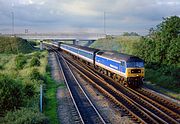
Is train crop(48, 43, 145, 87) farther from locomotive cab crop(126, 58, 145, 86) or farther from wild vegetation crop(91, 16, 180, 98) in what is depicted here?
wild vegetation crop(91, 16, 180, 98)

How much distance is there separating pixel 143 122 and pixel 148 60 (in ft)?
72.6

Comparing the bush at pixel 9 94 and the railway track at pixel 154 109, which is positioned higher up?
the bush at pixel 9 94

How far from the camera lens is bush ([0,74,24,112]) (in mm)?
18875

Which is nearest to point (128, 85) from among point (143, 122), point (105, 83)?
point (105, 83)

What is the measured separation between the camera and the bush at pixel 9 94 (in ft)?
61.9

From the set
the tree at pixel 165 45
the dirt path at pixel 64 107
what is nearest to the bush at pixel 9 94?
the dirt path at pixel 64 107

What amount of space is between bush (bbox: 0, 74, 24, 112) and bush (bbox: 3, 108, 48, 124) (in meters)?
1.79

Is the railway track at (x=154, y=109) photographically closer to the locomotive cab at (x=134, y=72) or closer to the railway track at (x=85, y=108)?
the locomotive cab at (x=134, y=72)

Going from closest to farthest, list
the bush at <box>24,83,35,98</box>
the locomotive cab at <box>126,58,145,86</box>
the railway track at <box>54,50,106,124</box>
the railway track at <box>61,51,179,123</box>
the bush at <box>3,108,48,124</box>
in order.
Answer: the bush at <box>3,108,48,124</box>
the railway track at <box>61,51,179,123</box>
the railway track at <box>54,50,106,124</box>
the bush at <box>24,83,35,98</box>
the locomotive cab at <box>126,58,145,86</box>

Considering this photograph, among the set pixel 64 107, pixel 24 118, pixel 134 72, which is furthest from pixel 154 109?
pixel 24 118

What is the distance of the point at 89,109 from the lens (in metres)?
21.4

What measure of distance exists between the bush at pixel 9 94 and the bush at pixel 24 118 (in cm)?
179

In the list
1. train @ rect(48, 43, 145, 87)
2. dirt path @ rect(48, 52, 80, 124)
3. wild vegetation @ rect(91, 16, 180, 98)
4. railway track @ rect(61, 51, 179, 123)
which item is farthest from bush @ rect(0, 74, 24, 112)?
wild vegetation @ rect(91, 16, 180, 98)

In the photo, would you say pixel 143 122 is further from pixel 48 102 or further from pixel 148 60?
pixel 148 60
